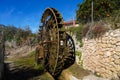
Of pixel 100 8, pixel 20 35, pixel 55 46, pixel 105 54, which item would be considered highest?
pixel 100 8

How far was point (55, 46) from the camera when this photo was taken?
12.2 meters

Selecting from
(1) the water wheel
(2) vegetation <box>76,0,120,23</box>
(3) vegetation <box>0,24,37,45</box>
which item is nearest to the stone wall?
(1) the water wheel

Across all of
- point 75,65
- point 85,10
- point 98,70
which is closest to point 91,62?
point 98,70

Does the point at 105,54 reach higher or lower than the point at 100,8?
lower

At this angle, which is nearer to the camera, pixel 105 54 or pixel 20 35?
pixel 105 54

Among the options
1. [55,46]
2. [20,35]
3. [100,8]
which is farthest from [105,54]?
[20,35]

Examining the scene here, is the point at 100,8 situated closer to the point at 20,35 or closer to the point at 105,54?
the point at 105,54

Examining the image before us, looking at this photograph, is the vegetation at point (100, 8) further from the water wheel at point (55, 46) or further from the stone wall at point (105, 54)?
the stone wall at point (105, 54)

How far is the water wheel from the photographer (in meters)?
11.8

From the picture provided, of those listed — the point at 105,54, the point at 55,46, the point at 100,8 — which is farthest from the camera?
the point at 100,8

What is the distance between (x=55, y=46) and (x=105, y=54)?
4188 mm

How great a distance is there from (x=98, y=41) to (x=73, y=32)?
384 centimetres

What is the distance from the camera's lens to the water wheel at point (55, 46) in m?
11.8

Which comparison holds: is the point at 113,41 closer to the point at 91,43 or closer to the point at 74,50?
the point at 91,43
